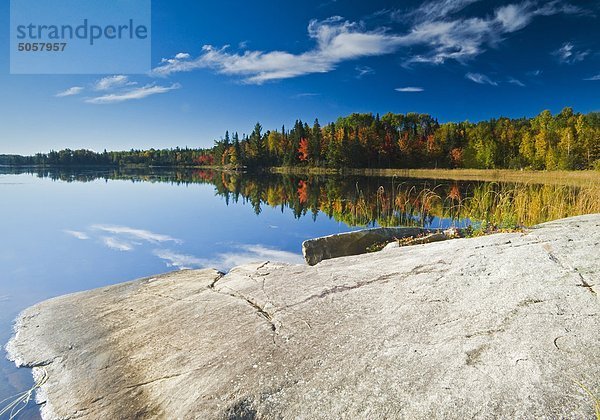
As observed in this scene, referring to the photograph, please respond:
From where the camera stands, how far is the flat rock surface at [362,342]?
10.6 feet

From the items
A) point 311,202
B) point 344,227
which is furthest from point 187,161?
point 344,227

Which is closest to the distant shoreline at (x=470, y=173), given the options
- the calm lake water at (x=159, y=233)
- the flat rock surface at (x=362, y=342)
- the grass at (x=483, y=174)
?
Answer: the grass at (x=483, y=174)

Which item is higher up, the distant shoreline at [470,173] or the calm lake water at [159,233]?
the distant shoreline at [470,173]

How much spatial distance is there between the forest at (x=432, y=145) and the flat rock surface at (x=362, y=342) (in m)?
58.5

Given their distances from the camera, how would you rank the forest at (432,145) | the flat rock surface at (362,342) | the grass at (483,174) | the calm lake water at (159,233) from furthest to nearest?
the forest at (432,145), the grass at (483,174), the calm lake water at (159,233), the flat rock surface at (362,342)

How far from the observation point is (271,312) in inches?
211

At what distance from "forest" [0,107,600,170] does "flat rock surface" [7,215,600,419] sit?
5851cm

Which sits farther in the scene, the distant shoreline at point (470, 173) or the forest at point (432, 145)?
the forest at point (432, 145)

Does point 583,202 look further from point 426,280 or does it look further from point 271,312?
point 271,312

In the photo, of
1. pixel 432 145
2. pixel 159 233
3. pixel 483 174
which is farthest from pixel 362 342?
pixel 432 145

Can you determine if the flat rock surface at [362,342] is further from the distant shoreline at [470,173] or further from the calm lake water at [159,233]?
the distant shoreline at [470,173]

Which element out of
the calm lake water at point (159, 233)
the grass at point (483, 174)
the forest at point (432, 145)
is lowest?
the calm lake water at point (159, 233)

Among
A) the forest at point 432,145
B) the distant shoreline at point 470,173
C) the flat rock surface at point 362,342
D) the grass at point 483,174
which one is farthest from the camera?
the forest at point 432,145

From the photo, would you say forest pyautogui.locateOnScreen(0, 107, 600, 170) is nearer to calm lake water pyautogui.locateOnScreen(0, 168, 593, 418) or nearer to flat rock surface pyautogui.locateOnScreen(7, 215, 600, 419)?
calm lake water pyautogui.locateOnScreen(0, 168, 593, 418)
